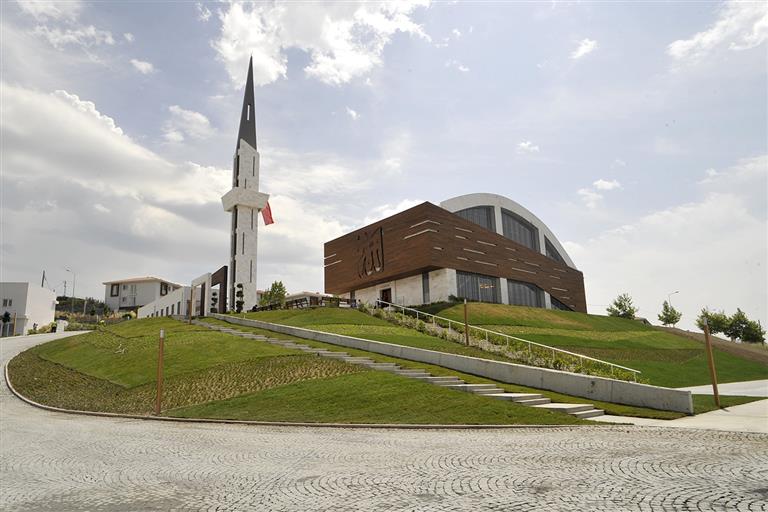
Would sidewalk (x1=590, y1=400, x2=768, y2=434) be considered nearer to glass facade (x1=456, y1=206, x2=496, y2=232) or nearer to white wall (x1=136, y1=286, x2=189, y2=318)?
glass facade (x1=456, y1=206, x2=496, y2=232)

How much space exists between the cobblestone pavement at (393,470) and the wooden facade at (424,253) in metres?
37.5

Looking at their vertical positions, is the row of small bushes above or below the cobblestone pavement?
above

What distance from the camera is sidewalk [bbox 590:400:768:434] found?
10794 mm

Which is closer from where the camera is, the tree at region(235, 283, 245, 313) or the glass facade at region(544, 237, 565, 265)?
the tree at region(235, 283, 245, 313)

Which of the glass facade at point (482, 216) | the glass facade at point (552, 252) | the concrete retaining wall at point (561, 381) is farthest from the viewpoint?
the glass facade at point (552, 252)

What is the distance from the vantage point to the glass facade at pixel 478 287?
167 ft

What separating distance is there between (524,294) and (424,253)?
18.9 m

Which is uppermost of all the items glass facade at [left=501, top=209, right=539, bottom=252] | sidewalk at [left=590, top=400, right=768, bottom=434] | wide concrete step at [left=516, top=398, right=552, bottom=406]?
glass facade at [left=501, top=209, right=539, bottom=252]

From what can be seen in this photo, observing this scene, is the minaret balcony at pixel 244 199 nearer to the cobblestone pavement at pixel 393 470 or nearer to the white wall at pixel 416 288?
the white wall at pixel 416 288

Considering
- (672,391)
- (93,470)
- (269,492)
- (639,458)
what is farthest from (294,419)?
(672,391)

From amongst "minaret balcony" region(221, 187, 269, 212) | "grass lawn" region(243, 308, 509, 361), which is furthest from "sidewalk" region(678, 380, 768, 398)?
"minaret balcony" region(221, 187, 269, 212)

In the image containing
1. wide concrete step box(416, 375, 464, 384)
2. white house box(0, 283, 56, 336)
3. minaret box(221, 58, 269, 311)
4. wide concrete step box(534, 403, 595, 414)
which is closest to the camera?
wide concrete step box(534, 403, 595, 414)

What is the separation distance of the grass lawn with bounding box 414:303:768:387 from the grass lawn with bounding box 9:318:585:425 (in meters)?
13.7

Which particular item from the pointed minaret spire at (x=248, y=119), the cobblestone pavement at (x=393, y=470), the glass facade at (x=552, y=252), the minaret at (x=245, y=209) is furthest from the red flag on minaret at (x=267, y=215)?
the cobblestone pavement at (x=393, y=470)
